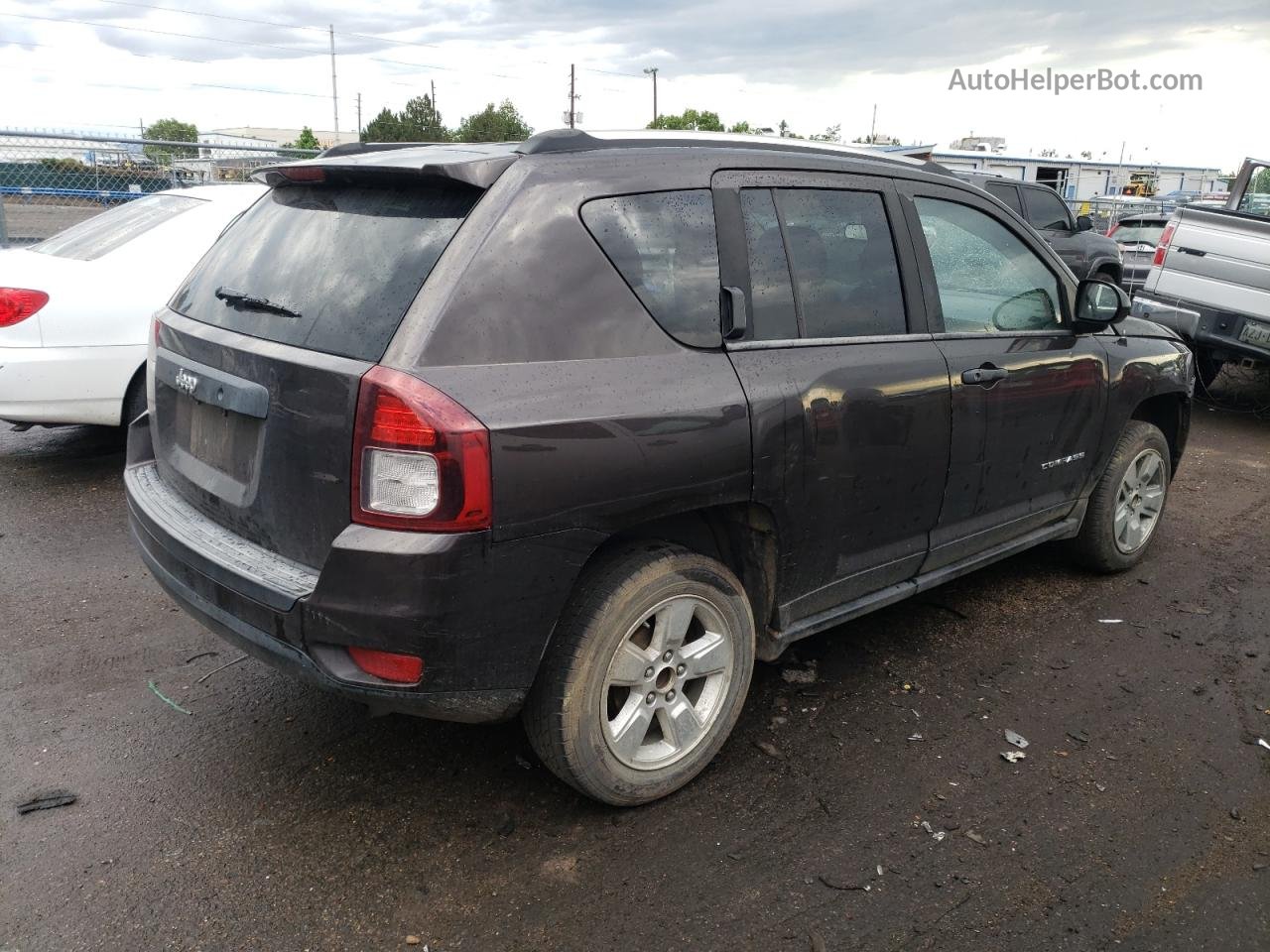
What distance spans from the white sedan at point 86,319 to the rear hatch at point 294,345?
2808 millimetres

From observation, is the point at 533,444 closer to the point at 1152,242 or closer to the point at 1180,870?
the point at 1180,870

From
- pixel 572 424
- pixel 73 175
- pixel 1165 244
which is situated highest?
pixel 73 175

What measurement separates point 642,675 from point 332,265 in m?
1.44

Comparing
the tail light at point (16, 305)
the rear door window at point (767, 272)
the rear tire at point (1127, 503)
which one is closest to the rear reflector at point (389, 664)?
the rear door window at point (767, 272)

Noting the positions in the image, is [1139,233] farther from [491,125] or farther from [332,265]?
[491,125]

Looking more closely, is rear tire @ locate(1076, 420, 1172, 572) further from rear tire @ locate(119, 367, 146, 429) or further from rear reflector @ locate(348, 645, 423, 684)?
rear tire @ locate(119, 367, 146, 429)

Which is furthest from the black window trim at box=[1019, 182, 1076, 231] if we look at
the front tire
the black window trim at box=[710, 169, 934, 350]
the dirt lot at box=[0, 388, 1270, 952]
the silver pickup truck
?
the front tire

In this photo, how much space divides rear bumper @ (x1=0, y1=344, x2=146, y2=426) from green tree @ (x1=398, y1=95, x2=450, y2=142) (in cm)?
6706

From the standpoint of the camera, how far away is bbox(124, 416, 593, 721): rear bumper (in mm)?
2377

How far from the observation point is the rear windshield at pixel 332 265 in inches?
100

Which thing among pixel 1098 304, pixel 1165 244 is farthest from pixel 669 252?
pixel 1165 244

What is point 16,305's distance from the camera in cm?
543

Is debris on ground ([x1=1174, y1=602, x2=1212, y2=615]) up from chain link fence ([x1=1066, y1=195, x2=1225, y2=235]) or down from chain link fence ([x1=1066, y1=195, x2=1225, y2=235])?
down

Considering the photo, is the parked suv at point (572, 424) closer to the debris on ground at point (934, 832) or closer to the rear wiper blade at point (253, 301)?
the rear wiper blade at point (253, 301)
